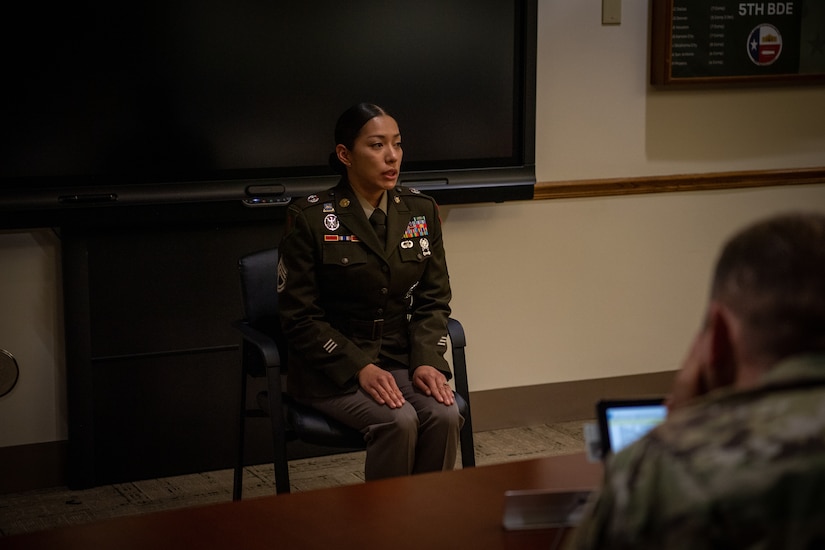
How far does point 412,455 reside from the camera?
298 centimetres

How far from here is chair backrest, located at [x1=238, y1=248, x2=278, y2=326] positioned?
10.5 ft

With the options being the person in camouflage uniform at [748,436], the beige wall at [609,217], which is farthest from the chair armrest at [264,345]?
the person in camouflage uniform at [748,436]

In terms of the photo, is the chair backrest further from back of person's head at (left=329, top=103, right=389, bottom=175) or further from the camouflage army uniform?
the camouflage army uniform

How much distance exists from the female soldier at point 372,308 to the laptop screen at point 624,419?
4.45 feet

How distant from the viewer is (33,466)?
3770 millimetres

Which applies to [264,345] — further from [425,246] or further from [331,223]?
[425,246]

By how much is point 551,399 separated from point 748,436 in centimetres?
361

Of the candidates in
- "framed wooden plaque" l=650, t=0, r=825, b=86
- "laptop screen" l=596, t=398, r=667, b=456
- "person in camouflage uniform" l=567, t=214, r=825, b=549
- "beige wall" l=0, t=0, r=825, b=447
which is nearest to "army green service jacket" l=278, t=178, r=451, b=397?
"beige wall" l=0, t=0, r=825, b=447

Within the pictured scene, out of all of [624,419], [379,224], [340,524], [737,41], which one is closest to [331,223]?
[379,224]

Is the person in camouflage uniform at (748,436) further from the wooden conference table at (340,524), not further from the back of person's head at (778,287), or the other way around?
the wooden conference table at (340,524)

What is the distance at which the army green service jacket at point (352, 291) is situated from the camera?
3027 millimetres

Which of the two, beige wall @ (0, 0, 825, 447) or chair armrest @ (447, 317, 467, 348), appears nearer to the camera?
chair armrest @ (447, 317, 467, 348)

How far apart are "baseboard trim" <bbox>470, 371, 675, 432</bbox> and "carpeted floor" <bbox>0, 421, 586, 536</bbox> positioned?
0.15 metres

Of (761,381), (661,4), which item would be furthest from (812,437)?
(661,4)
